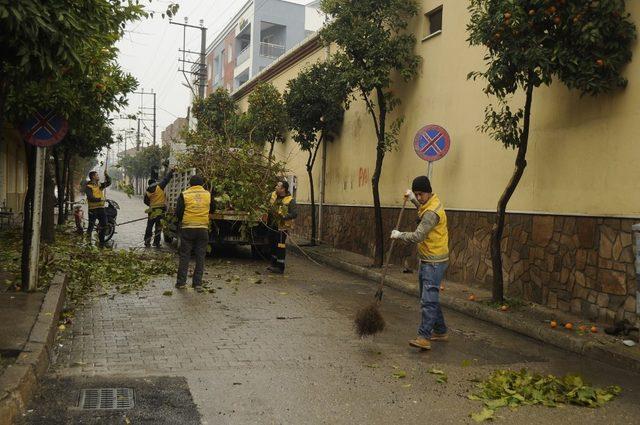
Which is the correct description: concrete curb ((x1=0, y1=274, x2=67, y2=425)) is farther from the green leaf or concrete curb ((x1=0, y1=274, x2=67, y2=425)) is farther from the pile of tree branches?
the pile of tree branches

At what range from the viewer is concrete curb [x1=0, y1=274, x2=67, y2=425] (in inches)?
158

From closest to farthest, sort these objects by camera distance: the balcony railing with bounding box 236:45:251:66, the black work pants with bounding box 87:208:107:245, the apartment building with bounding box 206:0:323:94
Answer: the black work pants with bounding box 87:208:107:245
the apartment building with bounding box 206:0:323:94
the balcony railing with bounding box 236:45:251:66

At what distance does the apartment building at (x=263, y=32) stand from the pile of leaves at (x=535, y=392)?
36.7 meters

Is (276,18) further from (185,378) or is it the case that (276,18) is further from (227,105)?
(185,378)

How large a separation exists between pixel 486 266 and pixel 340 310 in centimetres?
324

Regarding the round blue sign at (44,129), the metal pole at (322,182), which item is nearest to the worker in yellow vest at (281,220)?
the round blue sign at (44,129)

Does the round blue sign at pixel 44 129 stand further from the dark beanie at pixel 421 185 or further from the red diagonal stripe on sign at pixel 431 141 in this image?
the red diagonal stripe on sign at pixel 431 141

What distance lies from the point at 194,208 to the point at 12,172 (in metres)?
16.0

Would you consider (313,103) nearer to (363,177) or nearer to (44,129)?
(363,177)

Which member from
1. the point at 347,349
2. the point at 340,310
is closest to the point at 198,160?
the point at 340,310

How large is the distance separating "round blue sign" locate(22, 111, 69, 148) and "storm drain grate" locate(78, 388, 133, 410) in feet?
13.6

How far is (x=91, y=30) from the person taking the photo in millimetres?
5066

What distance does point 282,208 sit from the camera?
11898mm

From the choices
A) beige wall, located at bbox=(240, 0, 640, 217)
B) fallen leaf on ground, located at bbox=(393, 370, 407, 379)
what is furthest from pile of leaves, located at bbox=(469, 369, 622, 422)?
beige wall, located at bbox=(240, 0, 640, 217)
